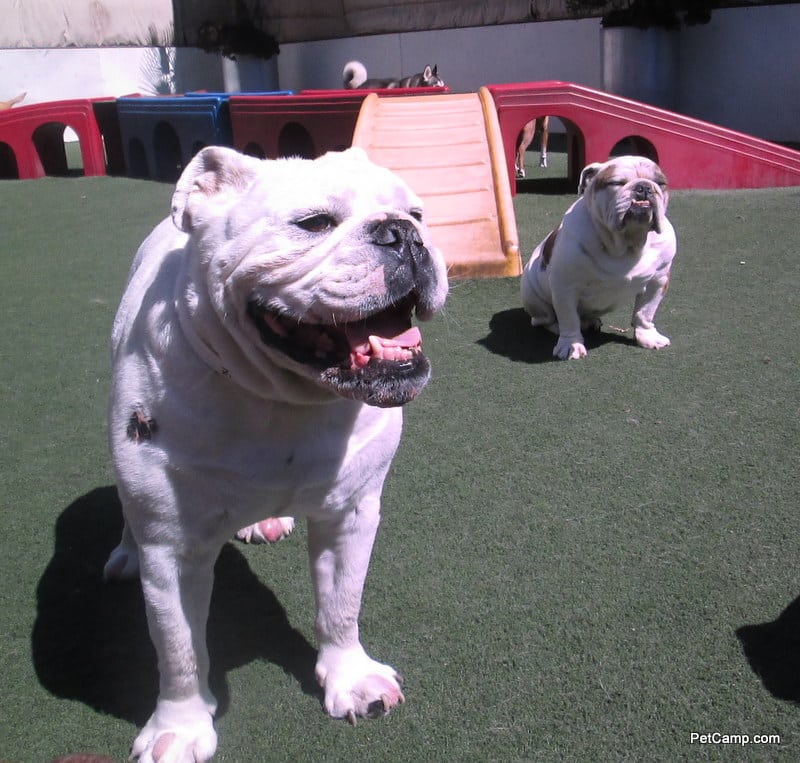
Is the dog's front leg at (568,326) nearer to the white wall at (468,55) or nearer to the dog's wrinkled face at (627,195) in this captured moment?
the dog's wrinkled face at (627,195)

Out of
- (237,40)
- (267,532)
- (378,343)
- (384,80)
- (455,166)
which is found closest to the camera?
(378,343)

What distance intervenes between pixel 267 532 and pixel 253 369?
1469 millimetres

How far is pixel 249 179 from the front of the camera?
6.54 feet

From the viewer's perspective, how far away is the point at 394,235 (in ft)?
6.14

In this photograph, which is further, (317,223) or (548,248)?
(548,248)

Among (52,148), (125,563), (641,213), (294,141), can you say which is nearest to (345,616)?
(125,563)

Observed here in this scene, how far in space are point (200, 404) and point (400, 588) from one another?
50.6 inches

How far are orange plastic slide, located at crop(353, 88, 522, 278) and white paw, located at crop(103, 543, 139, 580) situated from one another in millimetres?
3901

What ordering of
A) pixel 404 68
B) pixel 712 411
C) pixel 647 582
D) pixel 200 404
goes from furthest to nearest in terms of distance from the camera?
pixel 404 68, pixel 712 411, pixel 647 582, pixel 200 404

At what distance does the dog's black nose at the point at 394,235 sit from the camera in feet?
6.10

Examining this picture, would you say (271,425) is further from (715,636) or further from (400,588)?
(715,636)

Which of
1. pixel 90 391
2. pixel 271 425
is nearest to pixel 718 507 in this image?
pixel 271 425

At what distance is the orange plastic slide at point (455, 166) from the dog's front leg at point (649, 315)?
160 cm

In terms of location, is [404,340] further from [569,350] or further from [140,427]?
[569,350]
